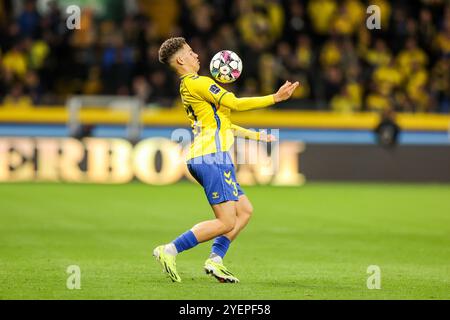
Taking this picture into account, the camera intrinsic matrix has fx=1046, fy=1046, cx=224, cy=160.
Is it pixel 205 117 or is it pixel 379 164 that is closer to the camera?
A: pixel 205 117

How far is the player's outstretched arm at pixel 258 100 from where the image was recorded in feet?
29.2

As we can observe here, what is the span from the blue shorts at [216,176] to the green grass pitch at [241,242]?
0.78 metres

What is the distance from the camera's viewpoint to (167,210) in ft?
55.2

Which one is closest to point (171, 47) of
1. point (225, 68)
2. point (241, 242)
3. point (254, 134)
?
point (225, 68)

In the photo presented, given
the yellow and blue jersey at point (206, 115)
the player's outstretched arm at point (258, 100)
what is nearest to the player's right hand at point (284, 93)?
the player's outstretched arm at point (258, 100)

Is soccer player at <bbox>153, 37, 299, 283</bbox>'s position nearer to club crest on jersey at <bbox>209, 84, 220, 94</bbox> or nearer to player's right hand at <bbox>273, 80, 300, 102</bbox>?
club crest on jersey at <bbox>209, 84, 220, 94</bbox>

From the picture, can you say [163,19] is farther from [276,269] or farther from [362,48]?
[276,269]

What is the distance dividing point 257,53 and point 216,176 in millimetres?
14300

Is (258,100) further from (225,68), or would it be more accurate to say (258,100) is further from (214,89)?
(225,68)

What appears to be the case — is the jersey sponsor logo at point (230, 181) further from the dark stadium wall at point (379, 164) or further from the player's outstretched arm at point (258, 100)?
the dark stadium wall at point (379, 164)

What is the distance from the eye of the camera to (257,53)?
2325 centimetres

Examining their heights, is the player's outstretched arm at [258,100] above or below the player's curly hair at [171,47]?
below

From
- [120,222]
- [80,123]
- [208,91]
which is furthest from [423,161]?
[208,91]
